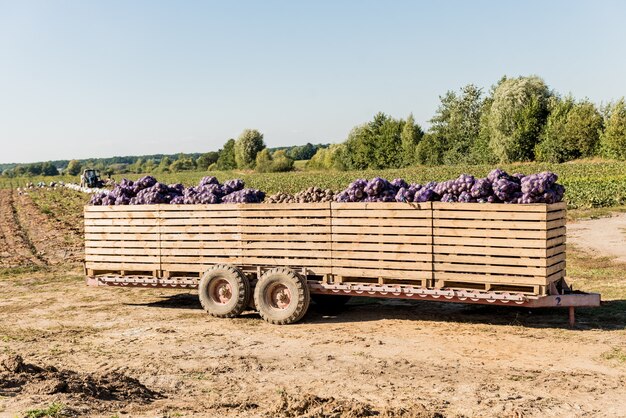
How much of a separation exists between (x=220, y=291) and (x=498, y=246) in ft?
14.9

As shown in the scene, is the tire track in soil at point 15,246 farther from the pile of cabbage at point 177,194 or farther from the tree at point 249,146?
the tree at point 249,146

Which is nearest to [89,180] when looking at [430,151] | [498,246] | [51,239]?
[51,239]

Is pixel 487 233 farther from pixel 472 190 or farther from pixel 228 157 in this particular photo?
pixel 228 157

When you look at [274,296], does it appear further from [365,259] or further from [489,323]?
[489,323]

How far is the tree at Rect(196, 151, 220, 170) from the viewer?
12388 centimetres

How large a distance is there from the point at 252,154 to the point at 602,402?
3928 inches

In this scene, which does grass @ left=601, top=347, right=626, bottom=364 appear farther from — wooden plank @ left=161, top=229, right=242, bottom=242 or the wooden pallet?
wooden plank @ left=161, top=229, right=242, bottom=242

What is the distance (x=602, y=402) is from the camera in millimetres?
6711

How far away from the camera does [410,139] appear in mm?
78875

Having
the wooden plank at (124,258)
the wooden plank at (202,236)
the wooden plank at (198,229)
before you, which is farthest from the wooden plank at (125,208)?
the wooden plank at (124,258)

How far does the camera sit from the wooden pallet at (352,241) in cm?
927

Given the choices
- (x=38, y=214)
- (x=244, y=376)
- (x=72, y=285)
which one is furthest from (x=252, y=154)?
(x=244, y=376)

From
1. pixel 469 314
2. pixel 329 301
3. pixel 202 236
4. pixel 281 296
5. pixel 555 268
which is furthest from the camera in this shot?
pixel 329 301

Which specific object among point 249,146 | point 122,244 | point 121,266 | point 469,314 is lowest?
point 469,314
